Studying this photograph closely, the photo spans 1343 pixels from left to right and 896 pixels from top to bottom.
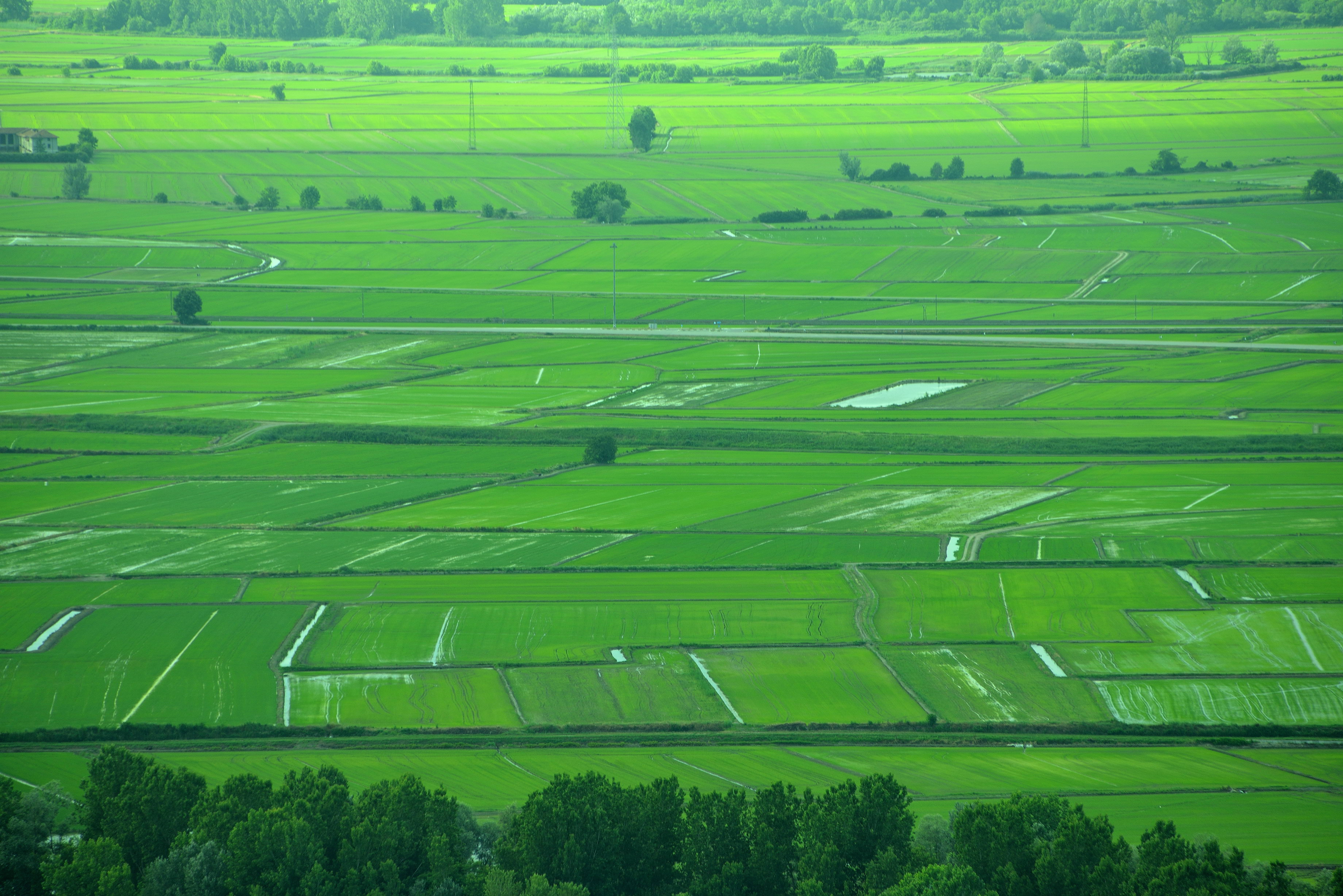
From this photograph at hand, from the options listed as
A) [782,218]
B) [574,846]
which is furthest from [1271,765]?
[782,218]

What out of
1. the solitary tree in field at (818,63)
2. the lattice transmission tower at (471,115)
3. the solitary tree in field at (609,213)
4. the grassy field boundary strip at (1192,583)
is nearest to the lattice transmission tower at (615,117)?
the lattice transmission tower at (471,115)

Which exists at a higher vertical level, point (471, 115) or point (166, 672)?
point (471, 115)

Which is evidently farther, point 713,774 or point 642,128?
point 642,128

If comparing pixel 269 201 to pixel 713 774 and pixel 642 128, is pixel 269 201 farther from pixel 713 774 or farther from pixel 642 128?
pixel 713 774

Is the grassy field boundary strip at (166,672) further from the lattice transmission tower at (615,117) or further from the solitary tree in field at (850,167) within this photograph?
the lattice transmission tower at (615,117)

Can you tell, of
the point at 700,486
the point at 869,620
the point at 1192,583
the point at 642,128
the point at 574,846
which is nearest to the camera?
the point at 574,846

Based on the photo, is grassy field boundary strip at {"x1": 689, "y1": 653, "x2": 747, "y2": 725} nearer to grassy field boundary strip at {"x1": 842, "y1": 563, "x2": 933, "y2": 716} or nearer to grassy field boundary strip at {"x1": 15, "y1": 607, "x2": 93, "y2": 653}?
grassy field boundary strip at {"x1": 842, "y1": 563, "x2": 933, "y2": 716}

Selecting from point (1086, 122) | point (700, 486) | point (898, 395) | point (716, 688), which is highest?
point (1086, 122)
